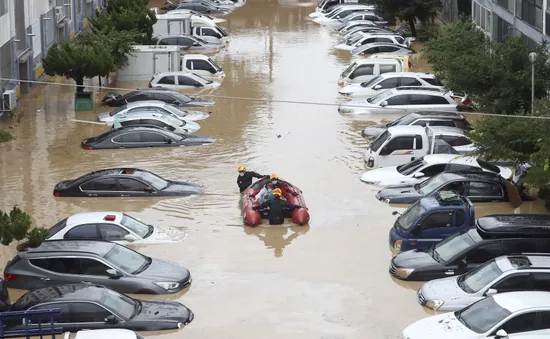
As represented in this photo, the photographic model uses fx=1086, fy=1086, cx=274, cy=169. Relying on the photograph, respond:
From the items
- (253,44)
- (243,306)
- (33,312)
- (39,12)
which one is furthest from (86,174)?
(253,44)

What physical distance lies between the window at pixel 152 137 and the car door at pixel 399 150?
693 cm

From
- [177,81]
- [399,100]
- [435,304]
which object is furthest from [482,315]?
[177,81]

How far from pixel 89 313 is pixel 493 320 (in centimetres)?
658

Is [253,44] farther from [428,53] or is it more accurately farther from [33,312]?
[33,312]

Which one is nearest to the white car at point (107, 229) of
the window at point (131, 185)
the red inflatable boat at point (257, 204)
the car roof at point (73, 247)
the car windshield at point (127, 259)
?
the car roof at point (73, 247)

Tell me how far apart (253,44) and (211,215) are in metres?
29.5

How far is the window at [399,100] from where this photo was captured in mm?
36188

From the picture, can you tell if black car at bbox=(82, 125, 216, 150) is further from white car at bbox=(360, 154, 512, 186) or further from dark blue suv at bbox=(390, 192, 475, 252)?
dark blue suv at bbox=(390, 192, 475, 252)

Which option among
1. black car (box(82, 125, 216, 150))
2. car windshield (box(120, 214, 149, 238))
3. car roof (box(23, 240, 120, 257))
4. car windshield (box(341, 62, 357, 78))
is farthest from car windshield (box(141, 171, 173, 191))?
car windshield (box(341, 62, 357, 78))

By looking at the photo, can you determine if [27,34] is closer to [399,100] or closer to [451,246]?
[399,100]

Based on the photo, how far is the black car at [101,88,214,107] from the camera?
37750 millimetres

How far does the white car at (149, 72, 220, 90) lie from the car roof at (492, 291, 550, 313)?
25251 mm

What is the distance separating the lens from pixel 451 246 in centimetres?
2109

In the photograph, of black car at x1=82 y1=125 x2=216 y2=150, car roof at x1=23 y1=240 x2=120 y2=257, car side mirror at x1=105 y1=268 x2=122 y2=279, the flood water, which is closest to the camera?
the flood water
